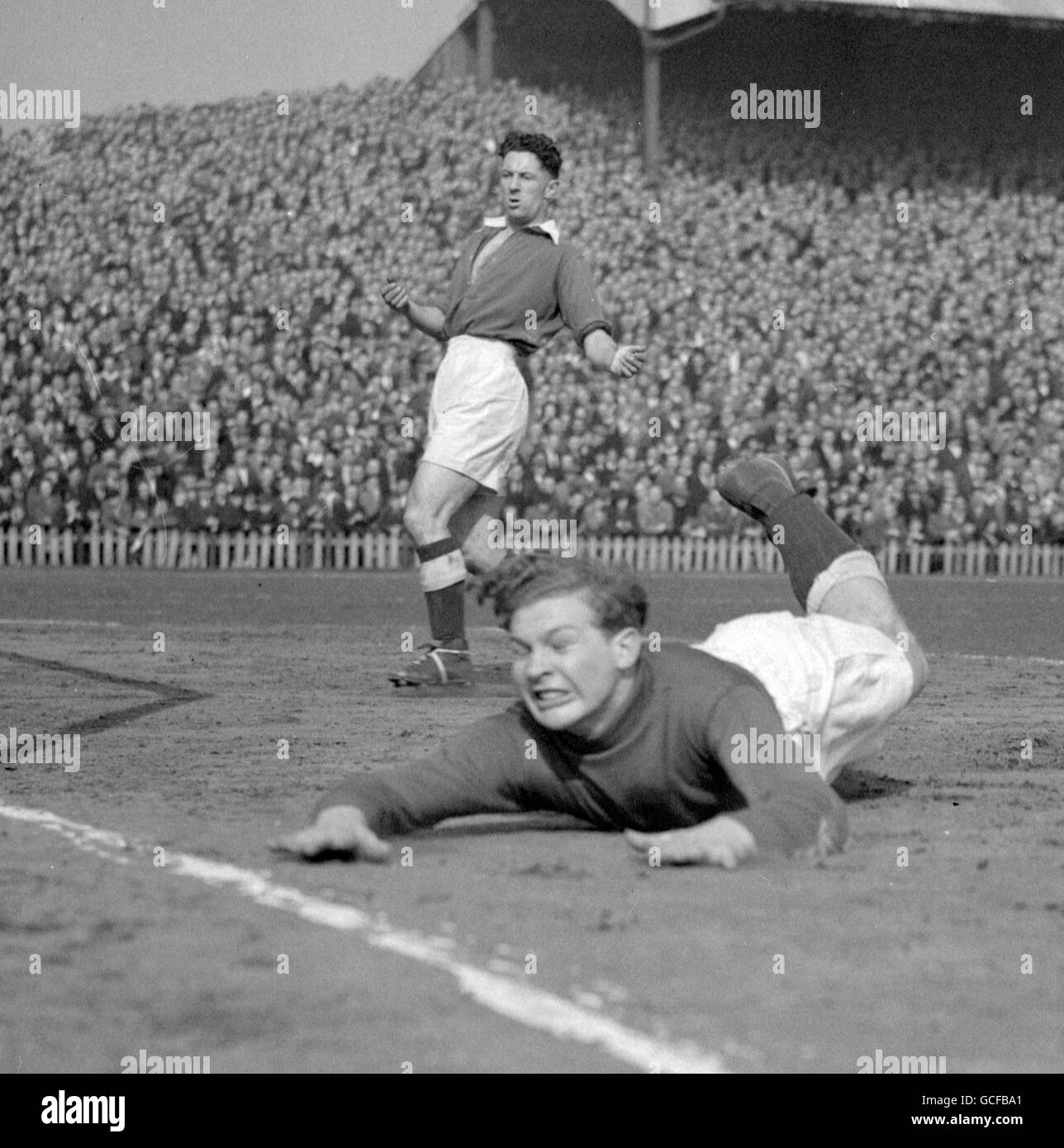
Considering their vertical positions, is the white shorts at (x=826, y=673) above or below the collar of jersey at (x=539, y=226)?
below

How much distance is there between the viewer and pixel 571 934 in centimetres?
382

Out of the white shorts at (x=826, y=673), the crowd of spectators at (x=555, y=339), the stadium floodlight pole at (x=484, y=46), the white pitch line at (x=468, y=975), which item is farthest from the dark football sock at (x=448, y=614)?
the stadium floodlight pole at (x=484, y=46)

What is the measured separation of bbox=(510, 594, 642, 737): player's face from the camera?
463cm

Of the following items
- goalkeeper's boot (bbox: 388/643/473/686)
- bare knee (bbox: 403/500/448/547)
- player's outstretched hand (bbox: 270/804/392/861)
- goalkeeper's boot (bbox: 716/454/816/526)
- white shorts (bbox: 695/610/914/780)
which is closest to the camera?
player's outstretched hand (bbox: 270/804/392/861)

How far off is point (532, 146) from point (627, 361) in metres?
1.29

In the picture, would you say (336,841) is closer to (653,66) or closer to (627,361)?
(627,361)

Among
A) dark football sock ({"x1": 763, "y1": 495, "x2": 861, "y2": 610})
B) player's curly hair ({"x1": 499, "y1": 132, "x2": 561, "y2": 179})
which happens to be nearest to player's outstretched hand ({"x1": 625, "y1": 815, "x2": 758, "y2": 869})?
dark football sock ({"x1": 763, "y1": 495, "x2": 861, "y2": 610})

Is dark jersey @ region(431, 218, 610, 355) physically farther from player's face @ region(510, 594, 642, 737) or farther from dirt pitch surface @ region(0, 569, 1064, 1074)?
player's face @ region(510, 594, 642, 737)

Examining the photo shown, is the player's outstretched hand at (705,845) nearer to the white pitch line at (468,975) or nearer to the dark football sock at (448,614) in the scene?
the white pitch line at (468,975)

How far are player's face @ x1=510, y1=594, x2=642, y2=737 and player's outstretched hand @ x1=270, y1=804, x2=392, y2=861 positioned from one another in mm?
473

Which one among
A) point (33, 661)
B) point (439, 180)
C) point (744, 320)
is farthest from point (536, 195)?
point (439, 180)

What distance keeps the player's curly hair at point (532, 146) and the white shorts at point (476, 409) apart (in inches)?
32.3

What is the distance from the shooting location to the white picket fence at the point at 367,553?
22.2 m
